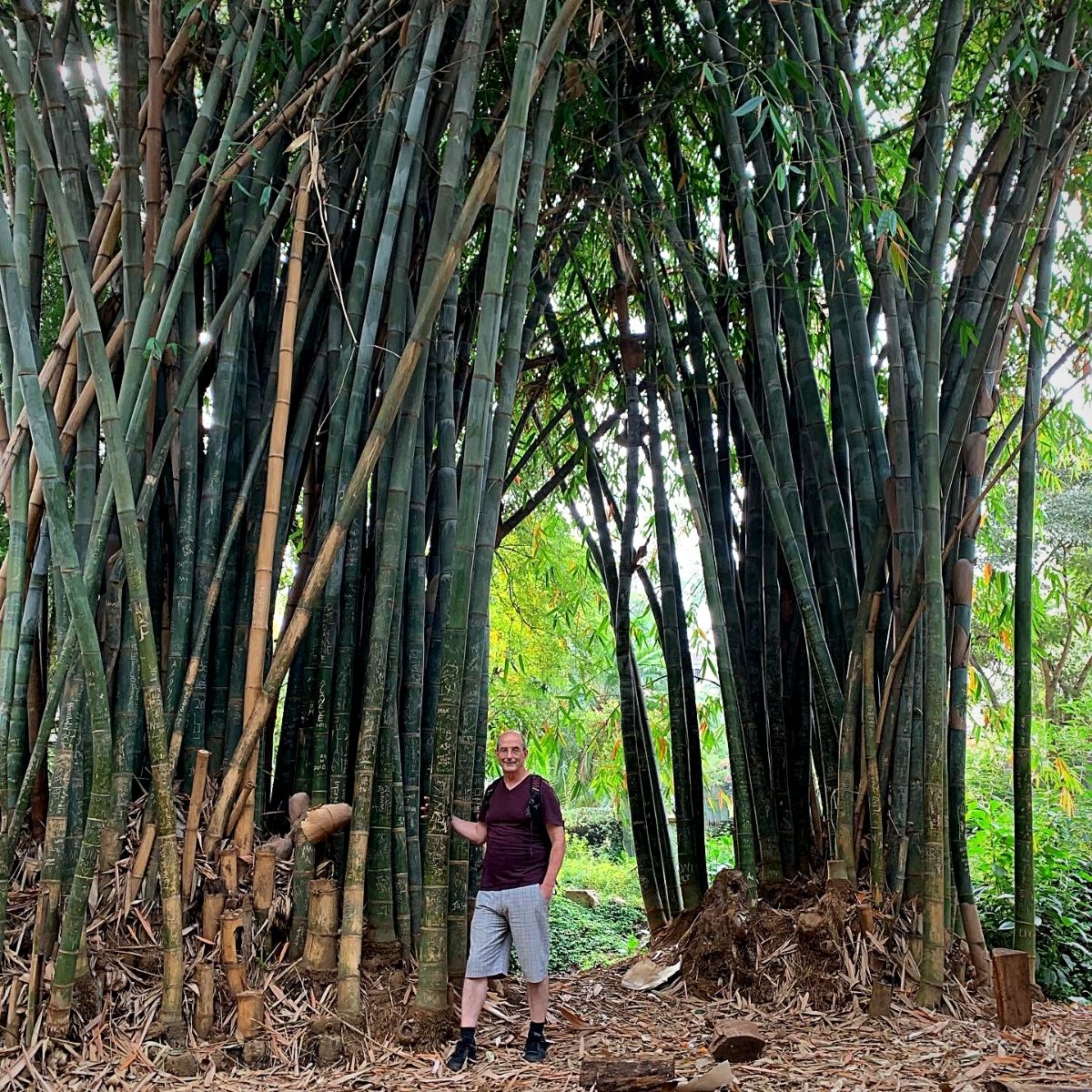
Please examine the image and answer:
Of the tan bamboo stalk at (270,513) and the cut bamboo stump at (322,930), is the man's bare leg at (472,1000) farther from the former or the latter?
the tan bamboo stalk at (270,513)

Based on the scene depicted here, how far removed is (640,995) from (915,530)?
1.47 m

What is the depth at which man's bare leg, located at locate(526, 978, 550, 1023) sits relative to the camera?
2234 mm

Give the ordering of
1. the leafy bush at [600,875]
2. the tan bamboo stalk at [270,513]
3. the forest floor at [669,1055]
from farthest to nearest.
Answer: the leafy bush at [600,875] → the tan bamboo stalk at [270,513] → the forest floor at [669,1055]

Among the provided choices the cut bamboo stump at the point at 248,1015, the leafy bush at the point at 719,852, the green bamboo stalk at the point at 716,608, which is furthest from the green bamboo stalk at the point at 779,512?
the leafy bush at the point at 719,852

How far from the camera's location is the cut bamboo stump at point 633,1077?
1890mm

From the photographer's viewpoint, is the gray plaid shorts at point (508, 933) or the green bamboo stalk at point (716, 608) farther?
the green bamboo stalk at point (716, 608)

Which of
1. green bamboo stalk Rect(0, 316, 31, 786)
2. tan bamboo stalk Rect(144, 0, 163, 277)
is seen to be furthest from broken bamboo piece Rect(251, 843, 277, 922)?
tan bamboo stalk Rect(144, 0, 163, 277)

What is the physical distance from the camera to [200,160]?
8.07ft

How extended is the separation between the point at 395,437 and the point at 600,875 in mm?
6377

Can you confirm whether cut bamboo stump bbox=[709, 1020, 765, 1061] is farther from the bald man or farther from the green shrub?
the green shrub

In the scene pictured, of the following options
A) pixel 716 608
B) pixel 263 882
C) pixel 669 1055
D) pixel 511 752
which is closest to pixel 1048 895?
pixel 716 608

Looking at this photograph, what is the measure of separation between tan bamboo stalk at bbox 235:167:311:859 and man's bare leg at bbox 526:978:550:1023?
0.69 m

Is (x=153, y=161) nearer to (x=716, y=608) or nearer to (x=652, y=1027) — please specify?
(x=716, y=608)

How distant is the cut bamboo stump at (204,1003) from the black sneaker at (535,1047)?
2.21 ft
